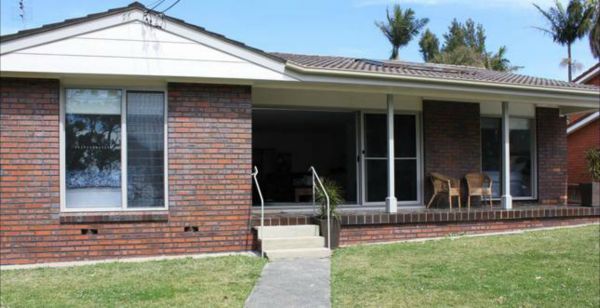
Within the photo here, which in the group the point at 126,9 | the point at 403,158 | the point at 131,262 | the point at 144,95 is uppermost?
the point at 126,9

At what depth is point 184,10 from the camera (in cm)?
851

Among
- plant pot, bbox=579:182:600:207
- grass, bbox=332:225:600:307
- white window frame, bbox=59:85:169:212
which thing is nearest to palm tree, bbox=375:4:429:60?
plant pot, bbox=579:182:600:207

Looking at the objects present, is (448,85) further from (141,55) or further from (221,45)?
(141,55)

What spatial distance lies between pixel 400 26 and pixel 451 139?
2556 cm

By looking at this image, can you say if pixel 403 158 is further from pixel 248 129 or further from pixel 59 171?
pixel 59 171

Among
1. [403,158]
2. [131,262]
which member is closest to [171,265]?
[131,262]

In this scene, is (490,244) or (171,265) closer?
(171,265)

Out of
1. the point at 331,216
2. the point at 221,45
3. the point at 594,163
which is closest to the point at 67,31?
the point at 221,45

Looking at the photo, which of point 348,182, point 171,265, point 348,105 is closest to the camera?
point 171,265

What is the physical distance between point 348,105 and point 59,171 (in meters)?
5.34

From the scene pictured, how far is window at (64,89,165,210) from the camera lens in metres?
8.00

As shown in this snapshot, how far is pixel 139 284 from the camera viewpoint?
618cm

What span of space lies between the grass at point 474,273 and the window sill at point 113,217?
267 cm

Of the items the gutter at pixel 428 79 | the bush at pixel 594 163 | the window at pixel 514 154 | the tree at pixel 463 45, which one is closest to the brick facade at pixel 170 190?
the gutter at pixel 428 79
